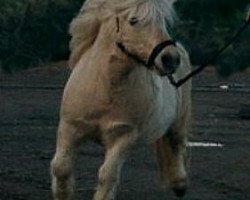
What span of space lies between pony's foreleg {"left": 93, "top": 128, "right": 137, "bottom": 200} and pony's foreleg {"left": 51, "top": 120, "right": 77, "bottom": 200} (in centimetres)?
25

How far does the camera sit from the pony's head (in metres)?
8.01

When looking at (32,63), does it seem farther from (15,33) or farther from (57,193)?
(57,193)

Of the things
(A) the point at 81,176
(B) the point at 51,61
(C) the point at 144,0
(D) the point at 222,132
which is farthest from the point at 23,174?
(B) the point at 51,61

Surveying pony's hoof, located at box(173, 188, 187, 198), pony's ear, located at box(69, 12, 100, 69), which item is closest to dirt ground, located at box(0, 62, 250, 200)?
pony's hoof, located at box(173, 188, 187, 198)

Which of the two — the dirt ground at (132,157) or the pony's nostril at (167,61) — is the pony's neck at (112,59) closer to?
the pony's nostril at (167,61)

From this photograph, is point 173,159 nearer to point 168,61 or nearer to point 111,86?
point 111,86

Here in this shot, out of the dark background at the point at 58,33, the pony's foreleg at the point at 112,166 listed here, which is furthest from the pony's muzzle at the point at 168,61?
the dark background at the point at 58,33

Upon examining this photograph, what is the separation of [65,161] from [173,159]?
229cm

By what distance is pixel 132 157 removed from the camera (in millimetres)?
13820

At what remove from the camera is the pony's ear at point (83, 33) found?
888cm

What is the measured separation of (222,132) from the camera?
18.0m

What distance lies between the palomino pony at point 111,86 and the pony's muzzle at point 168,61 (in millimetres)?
74

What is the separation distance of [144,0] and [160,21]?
194mm

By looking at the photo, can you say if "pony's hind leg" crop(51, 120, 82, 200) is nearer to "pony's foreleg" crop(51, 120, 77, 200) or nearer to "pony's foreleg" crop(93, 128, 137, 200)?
Answer: "pony's foreleg" crop(51, 120, 77, 200)
